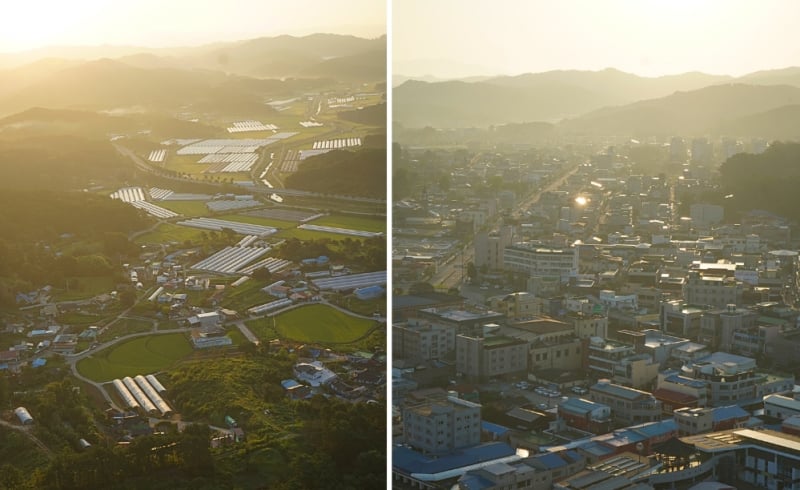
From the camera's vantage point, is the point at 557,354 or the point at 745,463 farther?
the point at 557,354

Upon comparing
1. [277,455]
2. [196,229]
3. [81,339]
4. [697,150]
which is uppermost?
[697,150]

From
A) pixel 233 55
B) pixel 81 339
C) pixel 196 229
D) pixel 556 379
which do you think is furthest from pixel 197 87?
Answer: pixel 556 379

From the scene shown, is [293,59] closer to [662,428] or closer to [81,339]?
[81,339]

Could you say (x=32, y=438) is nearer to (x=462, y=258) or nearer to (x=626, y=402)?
(x=462, y=258)

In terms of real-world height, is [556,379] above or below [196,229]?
below

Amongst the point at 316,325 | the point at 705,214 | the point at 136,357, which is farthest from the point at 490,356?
the point at 136,357

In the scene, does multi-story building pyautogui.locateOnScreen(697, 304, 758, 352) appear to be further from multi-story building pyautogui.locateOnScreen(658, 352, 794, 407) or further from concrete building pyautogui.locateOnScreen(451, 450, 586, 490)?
concrete building pyautogui.locateOnScreen(451, 450, 586, 490)

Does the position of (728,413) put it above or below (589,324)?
below
